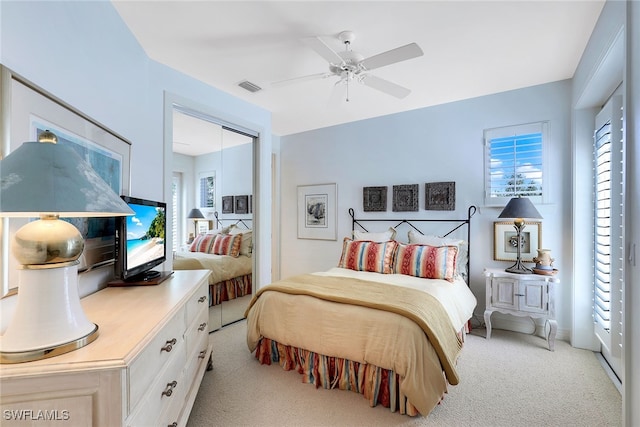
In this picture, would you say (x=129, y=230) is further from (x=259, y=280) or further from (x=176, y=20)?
(x=259, y=280)

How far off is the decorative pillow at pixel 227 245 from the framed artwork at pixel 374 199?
1833 mm

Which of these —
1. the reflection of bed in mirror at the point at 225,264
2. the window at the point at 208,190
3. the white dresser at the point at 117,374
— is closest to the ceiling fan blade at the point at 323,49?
the white dresser at the point at 117,374

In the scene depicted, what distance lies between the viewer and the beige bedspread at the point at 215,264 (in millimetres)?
3008

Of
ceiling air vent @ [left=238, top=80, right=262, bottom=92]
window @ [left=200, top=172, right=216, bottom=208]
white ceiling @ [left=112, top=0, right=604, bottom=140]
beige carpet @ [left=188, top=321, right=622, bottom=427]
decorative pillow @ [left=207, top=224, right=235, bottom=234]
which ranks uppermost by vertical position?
white ceiling @ [left=112, top=0, right=604, bottom=140]

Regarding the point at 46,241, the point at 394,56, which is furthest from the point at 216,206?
the point at 46,241

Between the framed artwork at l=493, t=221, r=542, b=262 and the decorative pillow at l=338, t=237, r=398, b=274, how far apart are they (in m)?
1.13

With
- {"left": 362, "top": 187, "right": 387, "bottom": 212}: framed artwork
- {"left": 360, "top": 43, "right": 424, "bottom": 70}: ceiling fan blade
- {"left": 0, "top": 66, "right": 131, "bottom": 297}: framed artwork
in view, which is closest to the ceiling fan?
{"left": 360, "top": 43, "right": 424, "bottom": 70}: ceiling fan blade

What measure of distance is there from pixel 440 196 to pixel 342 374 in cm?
248

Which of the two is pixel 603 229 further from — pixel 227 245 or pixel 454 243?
pixel 227 245

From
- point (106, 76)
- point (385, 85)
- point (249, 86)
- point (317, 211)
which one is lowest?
point (317, 211)

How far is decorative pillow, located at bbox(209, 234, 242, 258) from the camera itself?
339 cm

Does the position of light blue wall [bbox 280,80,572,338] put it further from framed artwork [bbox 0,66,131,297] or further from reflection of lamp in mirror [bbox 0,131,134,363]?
reflection of lamp in mirror [bbox 0,131,134,363]

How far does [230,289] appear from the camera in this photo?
3.54 metres

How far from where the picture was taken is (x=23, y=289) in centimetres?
91
